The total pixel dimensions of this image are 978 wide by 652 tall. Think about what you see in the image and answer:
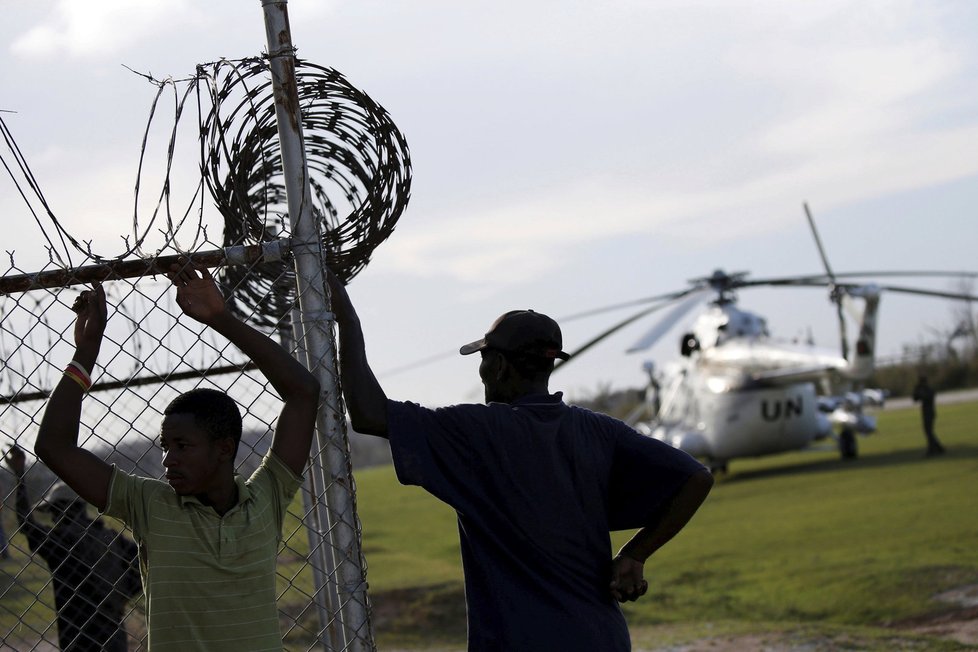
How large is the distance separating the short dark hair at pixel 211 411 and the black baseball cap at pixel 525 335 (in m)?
0.74

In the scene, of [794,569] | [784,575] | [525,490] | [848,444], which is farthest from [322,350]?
[848,444]

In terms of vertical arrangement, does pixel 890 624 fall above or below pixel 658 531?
below

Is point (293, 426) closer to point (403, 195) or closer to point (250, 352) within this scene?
point (250, 352)

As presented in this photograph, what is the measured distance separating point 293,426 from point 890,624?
284 inches

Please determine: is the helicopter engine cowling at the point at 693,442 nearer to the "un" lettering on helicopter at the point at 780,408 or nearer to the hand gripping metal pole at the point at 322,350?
the "un" lettering on helicopter at the point at 780,408

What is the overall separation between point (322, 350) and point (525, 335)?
22.2 inches

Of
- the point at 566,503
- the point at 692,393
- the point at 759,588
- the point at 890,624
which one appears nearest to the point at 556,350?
the point at 566,503

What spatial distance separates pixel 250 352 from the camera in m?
3.04

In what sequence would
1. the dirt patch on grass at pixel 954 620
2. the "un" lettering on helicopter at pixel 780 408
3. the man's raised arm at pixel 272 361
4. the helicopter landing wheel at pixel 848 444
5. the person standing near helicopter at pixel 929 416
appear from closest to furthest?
the man's raised arm at pixel 272 361 < the dirt patch on grass at pixel 954 620 < the person standing near helicopter at pixel 929 416 < the "un" lettering on helicopter at pixel 780 408 < the helicopter landing wheel at pixel 848 444

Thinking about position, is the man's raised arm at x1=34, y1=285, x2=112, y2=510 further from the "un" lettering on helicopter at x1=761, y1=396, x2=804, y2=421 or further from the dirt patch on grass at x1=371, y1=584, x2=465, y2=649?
the "un" lettering on helicopter at x1=761, y1=396, x2=804, y2=421

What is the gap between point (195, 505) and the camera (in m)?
2.84

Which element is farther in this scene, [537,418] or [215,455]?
[537,418]

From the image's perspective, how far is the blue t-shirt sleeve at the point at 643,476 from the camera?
326 cm

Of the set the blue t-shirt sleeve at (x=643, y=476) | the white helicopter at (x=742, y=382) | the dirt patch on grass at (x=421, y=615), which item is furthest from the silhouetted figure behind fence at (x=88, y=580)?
the white helicopter at (x=742, y=382)
